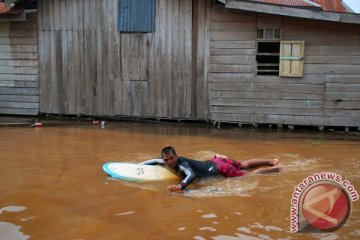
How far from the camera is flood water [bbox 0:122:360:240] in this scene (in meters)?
5.18

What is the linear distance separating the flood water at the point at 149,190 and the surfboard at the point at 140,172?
0.14m

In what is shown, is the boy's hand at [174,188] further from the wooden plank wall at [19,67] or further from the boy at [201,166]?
the wooden plank wall at [19,67]

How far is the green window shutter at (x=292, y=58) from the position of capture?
12133 millimetres

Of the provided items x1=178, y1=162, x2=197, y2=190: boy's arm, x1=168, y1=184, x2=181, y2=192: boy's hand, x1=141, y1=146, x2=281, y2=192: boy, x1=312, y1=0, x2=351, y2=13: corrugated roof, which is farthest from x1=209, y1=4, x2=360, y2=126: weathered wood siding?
x1=168, y1=184, x2=181, y2=192: boy's hand

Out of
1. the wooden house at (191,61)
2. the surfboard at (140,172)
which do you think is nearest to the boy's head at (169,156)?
the surfboard at (140,172)

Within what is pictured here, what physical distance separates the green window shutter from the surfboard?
6303mm

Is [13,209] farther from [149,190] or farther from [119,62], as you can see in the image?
[119,62]

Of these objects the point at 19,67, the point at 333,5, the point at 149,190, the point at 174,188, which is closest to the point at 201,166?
the point at 174,188

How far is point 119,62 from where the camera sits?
1374 centimetres

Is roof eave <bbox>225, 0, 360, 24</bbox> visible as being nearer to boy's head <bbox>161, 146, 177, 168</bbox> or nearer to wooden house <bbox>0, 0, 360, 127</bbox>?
wooden house <bbox>0, 0, 360, 127</bbox>

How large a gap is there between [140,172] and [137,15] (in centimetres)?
737

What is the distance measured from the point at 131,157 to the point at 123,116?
516 cm

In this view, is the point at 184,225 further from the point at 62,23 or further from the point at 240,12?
the point at 62,23

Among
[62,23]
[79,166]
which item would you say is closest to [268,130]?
[79,166]
